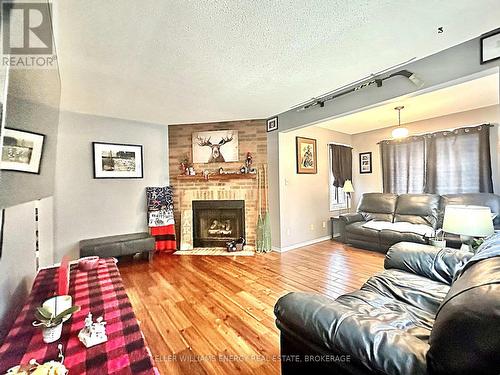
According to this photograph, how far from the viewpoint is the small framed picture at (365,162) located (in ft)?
18.4

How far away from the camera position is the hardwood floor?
65.7 inches

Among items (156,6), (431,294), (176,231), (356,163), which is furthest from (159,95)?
(356,163)

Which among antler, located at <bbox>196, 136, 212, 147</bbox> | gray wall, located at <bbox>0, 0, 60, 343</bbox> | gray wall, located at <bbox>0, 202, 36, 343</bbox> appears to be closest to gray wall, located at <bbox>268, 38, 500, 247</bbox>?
antler, located at <bbox>196, 136, 212, 147</bbox>

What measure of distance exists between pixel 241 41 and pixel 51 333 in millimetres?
2229

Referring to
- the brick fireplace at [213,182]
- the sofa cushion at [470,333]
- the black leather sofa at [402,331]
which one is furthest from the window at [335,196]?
the sofa cushion at [470,333]

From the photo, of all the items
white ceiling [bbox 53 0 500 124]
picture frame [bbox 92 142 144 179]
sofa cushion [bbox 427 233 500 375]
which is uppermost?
white ceiling [bbox 53 0 500 124]

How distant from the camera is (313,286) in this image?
2.79 metres

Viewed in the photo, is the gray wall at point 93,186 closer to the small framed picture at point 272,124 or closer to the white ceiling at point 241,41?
the white ceiling at point 241,41

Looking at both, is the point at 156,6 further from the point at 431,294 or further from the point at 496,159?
the point at 496,159

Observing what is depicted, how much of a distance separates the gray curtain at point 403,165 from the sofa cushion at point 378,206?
55cm

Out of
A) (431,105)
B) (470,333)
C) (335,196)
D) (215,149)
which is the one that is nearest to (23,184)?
(470,333)

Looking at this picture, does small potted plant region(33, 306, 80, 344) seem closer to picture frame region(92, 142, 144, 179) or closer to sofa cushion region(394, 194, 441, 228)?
picture frame region(92, 142, 144, 179)

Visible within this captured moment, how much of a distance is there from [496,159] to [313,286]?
3.87 meters

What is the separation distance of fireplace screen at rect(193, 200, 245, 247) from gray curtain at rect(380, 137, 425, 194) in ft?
10.9
